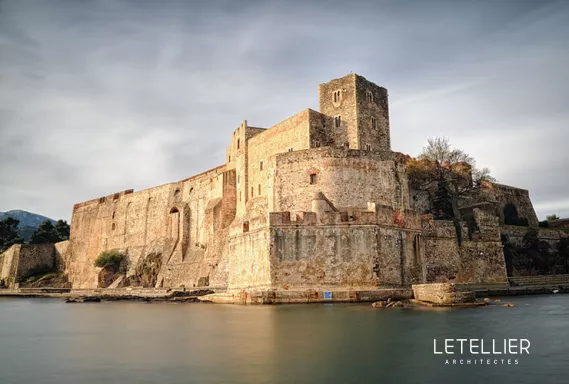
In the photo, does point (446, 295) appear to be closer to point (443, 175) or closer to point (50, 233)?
point (443, 175)

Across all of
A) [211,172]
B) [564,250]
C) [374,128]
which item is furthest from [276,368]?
[211,172]

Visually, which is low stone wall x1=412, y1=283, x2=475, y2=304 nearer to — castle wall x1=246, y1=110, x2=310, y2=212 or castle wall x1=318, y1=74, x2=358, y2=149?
castle wall x1=318, y1=74, x2=358, y2=149

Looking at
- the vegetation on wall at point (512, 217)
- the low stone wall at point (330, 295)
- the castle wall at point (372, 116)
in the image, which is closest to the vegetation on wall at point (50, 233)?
the castle wall at point (372, 116)

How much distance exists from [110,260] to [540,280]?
1454 inches

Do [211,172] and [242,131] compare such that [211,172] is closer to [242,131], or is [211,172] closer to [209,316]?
[242,131]

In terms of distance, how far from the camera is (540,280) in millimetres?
28703

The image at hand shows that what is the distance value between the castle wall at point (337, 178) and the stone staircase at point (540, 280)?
8913 millimetres

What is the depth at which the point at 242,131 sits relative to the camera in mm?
37281

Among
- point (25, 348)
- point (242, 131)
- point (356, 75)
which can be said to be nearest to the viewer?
point (25, 348)

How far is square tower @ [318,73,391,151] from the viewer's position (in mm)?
30312

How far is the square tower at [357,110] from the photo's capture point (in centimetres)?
Result: 3031

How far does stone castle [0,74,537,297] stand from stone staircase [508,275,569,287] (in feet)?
5.83

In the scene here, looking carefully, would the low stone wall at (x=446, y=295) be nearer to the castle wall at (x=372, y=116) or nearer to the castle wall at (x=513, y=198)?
the castle wall at (x=372, y=116)

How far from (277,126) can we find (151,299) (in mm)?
13672
